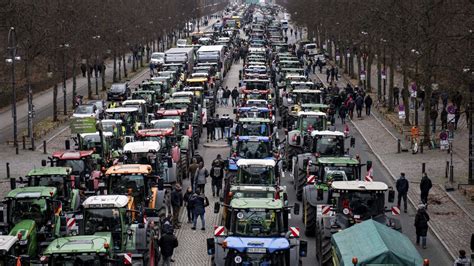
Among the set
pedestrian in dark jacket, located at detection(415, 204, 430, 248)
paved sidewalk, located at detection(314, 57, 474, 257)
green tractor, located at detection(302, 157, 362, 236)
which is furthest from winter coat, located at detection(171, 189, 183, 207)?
paved sidewalk, located at detection(314, 57, 474, 257)

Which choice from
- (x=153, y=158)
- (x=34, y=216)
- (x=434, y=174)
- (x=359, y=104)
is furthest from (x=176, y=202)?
(x=359, y=104)

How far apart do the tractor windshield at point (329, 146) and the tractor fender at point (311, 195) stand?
5.12 metres

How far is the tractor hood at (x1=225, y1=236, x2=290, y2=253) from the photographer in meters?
21.9

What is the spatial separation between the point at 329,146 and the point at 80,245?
1688cm

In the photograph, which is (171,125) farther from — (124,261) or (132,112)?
(124,261)

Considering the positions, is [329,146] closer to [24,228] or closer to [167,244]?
[167,244]

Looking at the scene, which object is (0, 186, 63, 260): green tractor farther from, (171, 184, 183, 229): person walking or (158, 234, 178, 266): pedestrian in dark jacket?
(171, 184, 183, 229): person walking

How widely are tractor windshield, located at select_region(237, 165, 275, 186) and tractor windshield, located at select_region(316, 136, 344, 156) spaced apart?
541 centimetres

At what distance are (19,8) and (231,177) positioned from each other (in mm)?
32413

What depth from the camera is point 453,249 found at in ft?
94.8

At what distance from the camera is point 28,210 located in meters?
26.5

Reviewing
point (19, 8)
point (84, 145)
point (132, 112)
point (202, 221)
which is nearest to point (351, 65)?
point (19, 8)

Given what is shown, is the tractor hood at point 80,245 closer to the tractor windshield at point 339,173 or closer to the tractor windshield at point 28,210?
the tractor windshield at point 28,210

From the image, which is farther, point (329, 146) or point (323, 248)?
point (329, 146)
